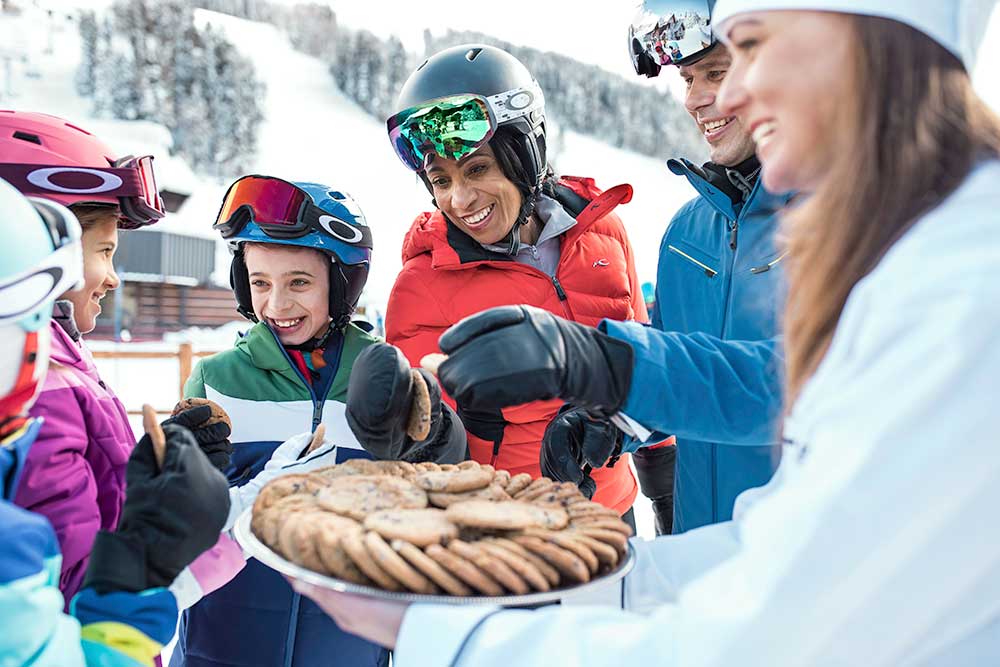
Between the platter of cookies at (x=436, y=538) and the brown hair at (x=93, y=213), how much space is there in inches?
50.6

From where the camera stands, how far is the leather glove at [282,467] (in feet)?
6.29

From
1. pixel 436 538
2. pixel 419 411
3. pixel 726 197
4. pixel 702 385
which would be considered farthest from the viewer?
pixel 726 197

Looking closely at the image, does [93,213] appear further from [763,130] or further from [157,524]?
[763,130]

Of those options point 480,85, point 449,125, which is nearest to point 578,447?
point 449,125

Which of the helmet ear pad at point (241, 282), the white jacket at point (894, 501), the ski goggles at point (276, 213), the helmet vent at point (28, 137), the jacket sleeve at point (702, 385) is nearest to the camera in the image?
the white jacket at point (894, 501)

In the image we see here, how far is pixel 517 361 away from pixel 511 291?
1355mm

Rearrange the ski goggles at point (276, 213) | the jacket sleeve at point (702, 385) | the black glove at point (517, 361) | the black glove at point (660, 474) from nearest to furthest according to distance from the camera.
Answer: the black glove at point (517, 361), the jacket sleeve at point (702, 385), the ski goggles at point (276, 213), the black glove at point (660, 474)

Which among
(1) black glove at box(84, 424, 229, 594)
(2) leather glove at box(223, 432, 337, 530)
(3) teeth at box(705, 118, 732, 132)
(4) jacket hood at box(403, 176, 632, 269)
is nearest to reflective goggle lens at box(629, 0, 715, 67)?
(3) teeth at box(705, 118, 732, 132)

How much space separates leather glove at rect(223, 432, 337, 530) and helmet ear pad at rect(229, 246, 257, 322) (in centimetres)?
98

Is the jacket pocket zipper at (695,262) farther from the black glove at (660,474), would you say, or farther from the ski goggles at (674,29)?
the black glove at (660,474)

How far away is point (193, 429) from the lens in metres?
2.03

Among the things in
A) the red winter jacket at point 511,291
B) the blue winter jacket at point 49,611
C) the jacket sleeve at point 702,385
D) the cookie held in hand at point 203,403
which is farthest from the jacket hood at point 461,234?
the blue winter jacket at point 49,611

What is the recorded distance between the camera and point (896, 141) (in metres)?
0.95

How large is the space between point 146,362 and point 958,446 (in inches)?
781
